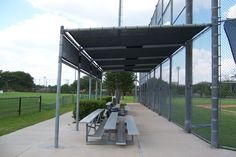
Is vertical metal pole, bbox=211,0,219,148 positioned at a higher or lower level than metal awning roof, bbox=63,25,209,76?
lower

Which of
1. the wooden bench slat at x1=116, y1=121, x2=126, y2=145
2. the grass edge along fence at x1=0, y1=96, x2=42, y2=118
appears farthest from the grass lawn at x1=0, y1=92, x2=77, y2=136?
the wooden bench slat at x1=116, y1=121, x2=126, y2=145

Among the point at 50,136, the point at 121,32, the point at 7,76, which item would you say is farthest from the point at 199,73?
the point at 7,76

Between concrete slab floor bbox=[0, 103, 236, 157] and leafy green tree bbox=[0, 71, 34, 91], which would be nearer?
concrete slab floor bbox=[0, 103, 236, 157]

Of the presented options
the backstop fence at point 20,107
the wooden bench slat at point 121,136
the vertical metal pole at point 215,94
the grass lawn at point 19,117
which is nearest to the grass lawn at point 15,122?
the grass lawn at point 19,117

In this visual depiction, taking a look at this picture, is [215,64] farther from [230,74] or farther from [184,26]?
[184,26]

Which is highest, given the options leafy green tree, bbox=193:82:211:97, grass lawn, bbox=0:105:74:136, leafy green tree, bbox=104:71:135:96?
leafy green tree, bbox=104:71:135:96

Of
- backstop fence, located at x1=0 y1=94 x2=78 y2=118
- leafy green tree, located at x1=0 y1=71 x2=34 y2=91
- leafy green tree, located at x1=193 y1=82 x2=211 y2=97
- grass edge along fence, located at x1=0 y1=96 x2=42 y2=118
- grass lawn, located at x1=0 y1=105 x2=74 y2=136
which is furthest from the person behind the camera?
leafy green tree, located at x1=0 y1=71 x2=34 y2=91

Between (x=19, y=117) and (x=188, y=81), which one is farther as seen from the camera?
(x=19, y=117)

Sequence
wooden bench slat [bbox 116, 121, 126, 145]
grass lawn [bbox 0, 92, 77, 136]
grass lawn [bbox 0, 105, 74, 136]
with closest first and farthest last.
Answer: wooden bench slat [bbox 116, 121, 126, 145], grass lawn [bbox 0, 105, 74, 136], grass lawn [bbox 0, 92, 77, 136]

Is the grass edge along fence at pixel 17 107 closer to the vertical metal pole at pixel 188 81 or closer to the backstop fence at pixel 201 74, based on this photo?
the backstop fence at pixel 201 74

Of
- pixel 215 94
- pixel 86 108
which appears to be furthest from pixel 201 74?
pixel 86 108

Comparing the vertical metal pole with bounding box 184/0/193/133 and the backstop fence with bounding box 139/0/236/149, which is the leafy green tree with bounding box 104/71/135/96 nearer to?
the backstop fence with bounding box 139/0/236/149

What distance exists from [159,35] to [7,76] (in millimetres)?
113434

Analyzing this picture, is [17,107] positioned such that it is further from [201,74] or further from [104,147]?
[104,147]
